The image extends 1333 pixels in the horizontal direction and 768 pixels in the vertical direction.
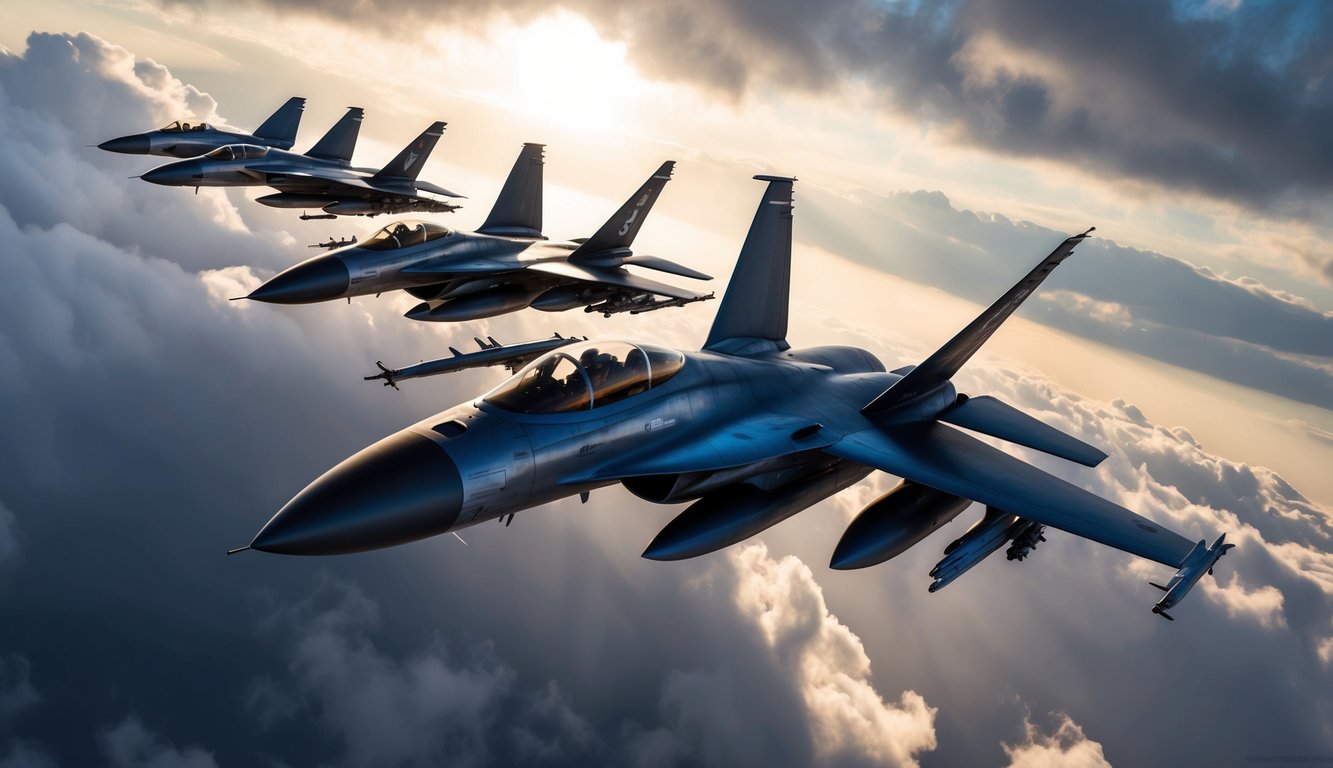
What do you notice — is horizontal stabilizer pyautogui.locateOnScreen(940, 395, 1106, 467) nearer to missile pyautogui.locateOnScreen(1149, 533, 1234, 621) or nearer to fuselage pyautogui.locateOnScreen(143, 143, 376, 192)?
missile pyautogui.locateOnScreen(1149, 533, 1234, 621)

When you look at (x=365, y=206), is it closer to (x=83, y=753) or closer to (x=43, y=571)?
(x=83, y=753)

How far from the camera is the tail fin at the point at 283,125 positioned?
38.5m

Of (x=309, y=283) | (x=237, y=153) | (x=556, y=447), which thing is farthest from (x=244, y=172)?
(x=556, y=447)

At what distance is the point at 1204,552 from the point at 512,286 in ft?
55.8

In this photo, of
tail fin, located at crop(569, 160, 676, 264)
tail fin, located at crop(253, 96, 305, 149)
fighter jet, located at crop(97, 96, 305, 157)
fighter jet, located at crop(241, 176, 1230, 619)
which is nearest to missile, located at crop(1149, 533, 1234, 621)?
fighter jet, located at crop(241, 176, 1230, 619)

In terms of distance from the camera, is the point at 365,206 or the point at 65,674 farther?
the point at 65,674

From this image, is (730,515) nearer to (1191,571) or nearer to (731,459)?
(731,459)

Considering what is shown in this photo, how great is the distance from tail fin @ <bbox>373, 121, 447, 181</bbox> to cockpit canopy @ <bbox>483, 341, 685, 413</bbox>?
26.6 m

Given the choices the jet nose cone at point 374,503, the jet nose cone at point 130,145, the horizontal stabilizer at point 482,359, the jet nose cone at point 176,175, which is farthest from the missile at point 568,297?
the jet nose cone at point 130,145

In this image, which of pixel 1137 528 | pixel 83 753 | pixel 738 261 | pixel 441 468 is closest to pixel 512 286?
pixel 738 261

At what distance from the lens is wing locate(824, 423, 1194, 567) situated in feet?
29.0

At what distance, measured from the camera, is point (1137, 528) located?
9.29 meters

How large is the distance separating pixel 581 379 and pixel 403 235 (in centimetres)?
1344

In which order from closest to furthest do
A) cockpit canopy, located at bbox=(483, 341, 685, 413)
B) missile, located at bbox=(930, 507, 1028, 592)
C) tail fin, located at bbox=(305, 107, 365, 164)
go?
cockpit canopy, located at bbox=(483, 341, 685, 413) < missile, located at bbox=(930, 507, 1028, 592) < tail fin, located at bbox=(305, 107, 365, 164)
